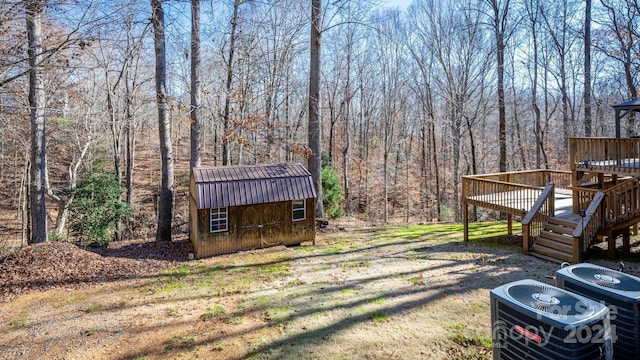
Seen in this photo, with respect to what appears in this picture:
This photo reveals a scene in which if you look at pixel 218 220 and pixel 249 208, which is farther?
pixel 249 208

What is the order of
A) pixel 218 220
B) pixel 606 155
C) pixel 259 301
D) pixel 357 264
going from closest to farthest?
pixel 259 301, pixel 357 264, pixel 606 155, pixel 218 220

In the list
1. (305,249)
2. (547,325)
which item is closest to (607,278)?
(547,325)

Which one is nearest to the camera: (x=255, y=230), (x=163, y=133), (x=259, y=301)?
(x=259, y=301)

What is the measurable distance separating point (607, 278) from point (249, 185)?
27.1 feet

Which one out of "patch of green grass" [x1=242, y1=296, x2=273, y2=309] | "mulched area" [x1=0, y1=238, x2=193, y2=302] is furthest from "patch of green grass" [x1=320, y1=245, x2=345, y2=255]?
"mulched area" [x1=0, y1=238, x2=193, y2=302]

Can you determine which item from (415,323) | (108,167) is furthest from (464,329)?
(108,167)

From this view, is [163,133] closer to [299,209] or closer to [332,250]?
[299,209]

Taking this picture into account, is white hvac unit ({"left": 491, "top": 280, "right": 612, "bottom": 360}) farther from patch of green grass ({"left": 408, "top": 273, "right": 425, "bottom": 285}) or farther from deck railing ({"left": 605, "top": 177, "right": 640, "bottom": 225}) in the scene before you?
deck railing ({"left": 605, "top": 177, "right": 640, "bottom": 225})

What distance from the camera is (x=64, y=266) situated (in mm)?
7980

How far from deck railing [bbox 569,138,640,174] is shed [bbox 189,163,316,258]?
292 inches

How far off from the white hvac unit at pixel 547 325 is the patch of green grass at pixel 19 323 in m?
6.84

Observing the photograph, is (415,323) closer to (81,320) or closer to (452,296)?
(452,296)

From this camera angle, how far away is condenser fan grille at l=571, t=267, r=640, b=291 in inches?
134

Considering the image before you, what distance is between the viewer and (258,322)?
220 inches
